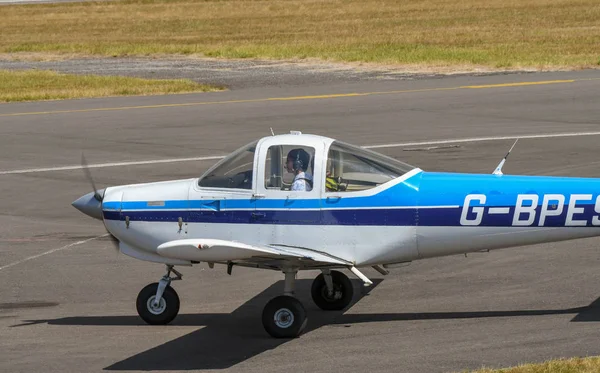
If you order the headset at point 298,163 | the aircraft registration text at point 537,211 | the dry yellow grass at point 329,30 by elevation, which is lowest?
the aircraft registration text at point 537,211

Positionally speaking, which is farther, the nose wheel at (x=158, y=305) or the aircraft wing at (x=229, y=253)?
the nose wheel at (x=158, y=305)

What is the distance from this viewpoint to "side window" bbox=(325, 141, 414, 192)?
39.5ft

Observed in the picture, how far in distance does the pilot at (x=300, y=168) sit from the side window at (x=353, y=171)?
21cm

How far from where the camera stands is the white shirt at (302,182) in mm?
11984

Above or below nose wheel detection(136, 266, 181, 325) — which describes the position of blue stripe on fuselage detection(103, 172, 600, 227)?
above

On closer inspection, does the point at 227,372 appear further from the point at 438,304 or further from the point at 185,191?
the point at 438,304

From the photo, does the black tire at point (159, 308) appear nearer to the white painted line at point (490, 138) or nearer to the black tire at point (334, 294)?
the black tire at point (334, 294)

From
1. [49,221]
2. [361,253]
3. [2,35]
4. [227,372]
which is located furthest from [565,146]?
[2,35]

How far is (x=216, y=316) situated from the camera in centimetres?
1304

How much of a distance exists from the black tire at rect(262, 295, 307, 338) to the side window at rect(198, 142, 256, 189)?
1320mm

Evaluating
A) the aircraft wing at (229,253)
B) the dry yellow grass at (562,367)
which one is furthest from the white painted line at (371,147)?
the dry yellow grass at (562,367)

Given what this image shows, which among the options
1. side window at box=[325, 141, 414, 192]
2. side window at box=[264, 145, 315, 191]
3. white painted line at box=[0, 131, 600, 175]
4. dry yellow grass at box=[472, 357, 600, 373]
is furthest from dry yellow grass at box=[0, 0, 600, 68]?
dry yellow grass at box=[472, 357, 600, 373]

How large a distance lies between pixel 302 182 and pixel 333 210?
1.49 ft

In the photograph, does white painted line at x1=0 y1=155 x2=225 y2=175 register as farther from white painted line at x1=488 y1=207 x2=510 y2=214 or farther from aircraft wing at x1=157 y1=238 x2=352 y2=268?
white painted line at x1=488 y1=207 x2=510 y2=214
